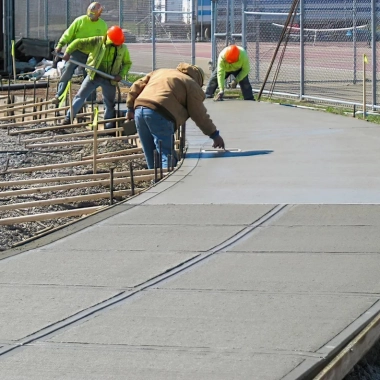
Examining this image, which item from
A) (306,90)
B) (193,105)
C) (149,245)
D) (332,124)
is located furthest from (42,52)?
(149,245)

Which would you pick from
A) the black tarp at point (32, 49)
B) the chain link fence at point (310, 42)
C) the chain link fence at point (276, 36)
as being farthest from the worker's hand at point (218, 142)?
the black tarp at point (32, 49)

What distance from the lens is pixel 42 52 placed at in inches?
1038

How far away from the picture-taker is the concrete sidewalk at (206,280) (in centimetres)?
489

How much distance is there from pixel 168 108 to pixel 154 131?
34 centimetres

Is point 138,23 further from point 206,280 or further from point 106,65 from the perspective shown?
point 206,280

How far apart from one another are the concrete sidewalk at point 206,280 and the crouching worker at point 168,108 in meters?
0.61

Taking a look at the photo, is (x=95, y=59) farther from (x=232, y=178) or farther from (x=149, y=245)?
(x=149, y=245)

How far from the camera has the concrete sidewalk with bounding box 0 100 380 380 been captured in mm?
4891

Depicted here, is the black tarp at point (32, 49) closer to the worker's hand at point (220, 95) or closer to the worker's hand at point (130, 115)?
the worker's hand at point (220, 95)

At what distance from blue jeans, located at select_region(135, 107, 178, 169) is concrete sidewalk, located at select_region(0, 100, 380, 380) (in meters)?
0.60

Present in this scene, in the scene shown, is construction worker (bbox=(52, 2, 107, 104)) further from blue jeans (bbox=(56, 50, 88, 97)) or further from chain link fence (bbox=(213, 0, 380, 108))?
chain link fence (bbox=(213, 0, 380, 108))

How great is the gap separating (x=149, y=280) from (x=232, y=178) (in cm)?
393

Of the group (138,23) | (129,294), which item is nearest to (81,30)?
(138,23)

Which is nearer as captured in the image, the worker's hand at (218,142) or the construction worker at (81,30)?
the worker's hand at (218,142)
